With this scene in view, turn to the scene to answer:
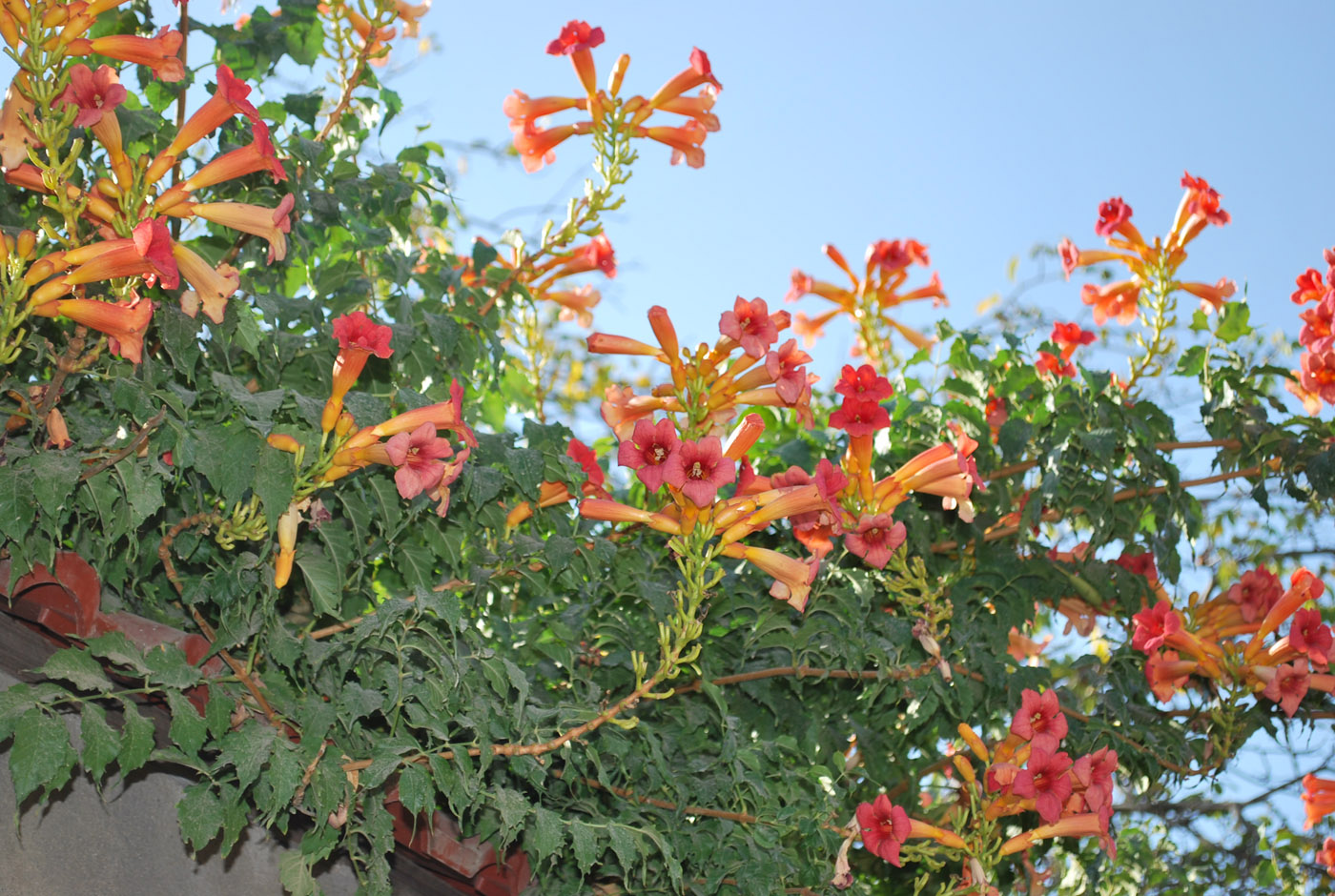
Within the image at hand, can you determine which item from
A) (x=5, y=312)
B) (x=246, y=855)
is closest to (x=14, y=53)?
(x=5, y=312)

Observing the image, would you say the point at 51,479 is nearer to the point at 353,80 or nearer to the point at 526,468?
the point at 526,468

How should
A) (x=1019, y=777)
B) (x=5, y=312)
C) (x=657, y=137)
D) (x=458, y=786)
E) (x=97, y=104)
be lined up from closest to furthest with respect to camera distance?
(x=5, y=312)
(x=97, y=104)
(x=458, y=786)
(x=1019, y=777)
(x=657, y=137)

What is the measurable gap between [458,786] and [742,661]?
1.23 metres

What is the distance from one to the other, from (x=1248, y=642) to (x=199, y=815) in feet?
11.0

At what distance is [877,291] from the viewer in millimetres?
4832

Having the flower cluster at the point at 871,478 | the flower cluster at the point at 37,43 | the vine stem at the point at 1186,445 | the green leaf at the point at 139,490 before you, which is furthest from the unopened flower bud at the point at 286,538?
the vine stem at the point at 1186,445

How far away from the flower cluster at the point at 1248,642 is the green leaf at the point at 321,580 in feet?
8.44

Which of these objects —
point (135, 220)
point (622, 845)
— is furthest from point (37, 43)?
point (622, 845)

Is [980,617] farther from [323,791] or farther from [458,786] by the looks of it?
A: [323,791]

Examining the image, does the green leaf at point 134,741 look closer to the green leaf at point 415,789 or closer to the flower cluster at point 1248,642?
the green leaf at point 415,789

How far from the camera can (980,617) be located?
3.87 metres

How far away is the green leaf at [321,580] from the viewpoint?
102 inches

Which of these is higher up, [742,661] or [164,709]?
[742,661]

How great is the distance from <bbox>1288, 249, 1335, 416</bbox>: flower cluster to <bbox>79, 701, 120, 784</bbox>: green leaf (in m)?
3.87
